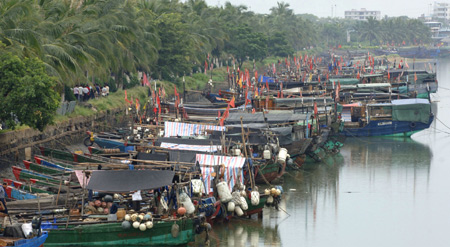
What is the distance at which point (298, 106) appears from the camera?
60.2m

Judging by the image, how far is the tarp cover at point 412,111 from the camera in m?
60.2

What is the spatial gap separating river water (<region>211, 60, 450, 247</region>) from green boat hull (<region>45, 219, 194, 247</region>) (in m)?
3.82

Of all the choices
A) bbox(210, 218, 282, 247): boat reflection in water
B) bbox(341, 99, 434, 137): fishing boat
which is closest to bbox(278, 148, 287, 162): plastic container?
bbox(210, 218, 282, 247): boat reflection in water

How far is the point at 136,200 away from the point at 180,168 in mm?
5670

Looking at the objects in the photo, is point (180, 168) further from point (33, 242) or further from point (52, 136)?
point (52, 136)

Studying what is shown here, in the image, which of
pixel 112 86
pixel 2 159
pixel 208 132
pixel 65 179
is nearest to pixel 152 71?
pixel 112 86

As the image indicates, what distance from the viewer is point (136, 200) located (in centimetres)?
2892

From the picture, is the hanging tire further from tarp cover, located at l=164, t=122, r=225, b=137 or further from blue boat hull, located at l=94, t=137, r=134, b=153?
tarp cover, located at l=164, t=122, r=225, b=137

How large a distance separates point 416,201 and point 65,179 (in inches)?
733

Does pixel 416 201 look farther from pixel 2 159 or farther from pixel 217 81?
pixel 217 81

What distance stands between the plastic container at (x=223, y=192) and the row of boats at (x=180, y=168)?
4 cm

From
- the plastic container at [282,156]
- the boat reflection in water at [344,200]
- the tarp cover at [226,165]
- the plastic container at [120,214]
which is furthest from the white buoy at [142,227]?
the plastic container at [282,156]

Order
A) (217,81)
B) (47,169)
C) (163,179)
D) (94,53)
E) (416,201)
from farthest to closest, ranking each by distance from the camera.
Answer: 1. (217,81)
2. (94,53)
3. (416,201)
4. (47,169)
5. (163,179)

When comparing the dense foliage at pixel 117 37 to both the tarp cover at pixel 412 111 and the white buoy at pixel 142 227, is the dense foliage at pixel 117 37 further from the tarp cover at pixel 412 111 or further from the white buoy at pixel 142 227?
the tarp cover at pixel 412 111
